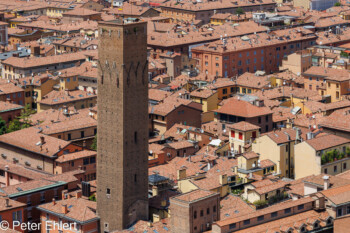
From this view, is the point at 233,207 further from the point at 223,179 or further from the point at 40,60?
the point at 40,60

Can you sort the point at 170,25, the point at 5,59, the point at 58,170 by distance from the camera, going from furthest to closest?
the point at 170,25 < the point at 5,59 < the point at 58,170

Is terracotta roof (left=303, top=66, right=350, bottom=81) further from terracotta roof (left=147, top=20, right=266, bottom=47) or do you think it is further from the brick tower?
the brick tower

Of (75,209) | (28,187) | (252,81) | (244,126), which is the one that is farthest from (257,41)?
(75,209)

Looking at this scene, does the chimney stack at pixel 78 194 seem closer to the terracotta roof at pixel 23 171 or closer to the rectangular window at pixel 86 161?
the terracotta roof at pixel 23 171

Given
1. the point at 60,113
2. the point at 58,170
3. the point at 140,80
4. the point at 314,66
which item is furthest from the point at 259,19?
the point at 140,80

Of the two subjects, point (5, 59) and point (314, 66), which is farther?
point (5, 59)

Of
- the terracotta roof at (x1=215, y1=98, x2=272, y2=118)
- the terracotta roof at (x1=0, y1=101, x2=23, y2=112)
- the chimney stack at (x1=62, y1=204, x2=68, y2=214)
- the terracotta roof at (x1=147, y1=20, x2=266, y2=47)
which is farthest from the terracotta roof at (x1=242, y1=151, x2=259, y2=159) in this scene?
the terracotta roof at (x1=147, y1=20, x2=266, y2=47)

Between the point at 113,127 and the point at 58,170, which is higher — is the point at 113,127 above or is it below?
above

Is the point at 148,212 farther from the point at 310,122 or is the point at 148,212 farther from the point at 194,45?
the point at 194,45
